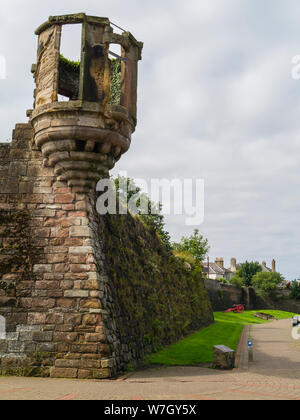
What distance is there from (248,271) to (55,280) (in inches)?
2732

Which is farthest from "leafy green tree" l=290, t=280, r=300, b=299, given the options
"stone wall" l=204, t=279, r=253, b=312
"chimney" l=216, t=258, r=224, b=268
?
"chimney" l=216, t=258, r=224, b=268

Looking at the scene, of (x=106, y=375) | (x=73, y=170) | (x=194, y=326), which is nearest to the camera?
(x=106, y=375)

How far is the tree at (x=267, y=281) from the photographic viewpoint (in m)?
62.7

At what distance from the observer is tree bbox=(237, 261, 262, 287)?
243ft

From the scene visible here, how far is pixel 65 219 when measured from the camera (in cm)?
1003

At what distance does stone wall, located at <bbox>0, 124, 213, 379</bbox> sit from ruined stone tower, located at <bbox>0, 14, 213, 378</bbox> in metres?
0.02

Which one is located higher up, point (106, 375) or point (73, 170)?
point (73, 170)

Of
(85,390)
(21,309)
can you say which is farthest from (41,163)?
(85,390)

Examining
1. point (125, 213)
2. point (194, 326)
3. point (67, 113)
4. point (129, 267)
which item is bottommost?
point (194, 326)

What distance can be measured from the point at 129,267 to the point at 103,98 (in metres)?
5.64

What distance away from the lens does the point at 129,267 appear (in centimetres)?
1327

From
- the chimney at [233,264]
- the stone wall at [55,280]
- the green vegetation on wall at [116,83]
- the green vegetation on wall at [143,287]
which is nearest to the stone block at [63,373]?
the stone wall at [55,280]

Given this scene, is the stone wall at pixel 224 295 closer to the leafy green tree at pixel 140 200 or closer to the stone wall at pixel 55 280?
the leafy green tree at pixel 140 200
